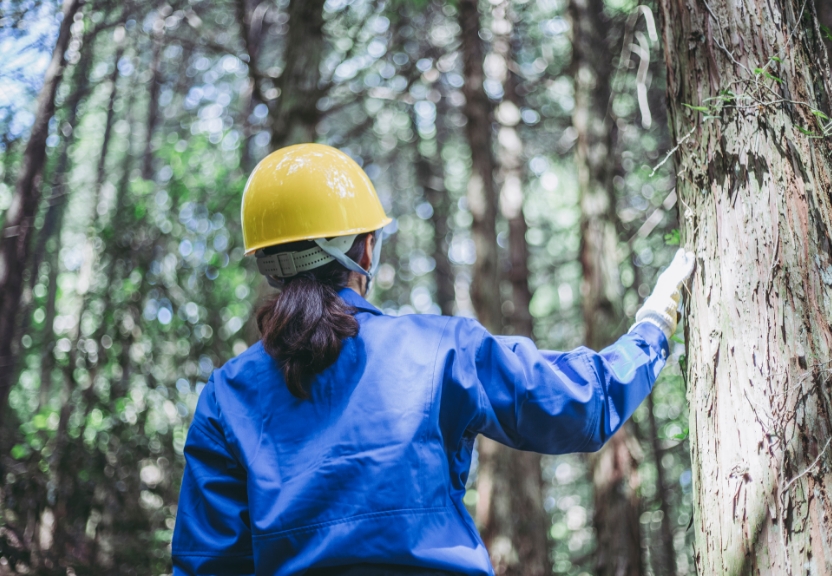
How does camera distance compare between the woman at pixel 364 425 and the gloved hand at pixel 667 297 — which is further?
the gloved hand at pixel 667 297

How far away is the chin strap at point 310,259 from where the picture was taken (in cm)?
221

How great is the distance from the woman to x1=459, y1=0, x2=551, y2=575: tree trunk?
218 inches

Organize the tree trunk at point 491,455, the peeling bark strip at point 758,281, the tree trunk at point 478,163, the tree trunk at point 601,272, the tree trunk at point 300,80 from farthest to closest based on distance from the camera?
the tree trunk at point 478,163
the tree trunk at point 491,455
the tree trunk at point 601,272
the tree trunk at point 300,80
the peeling bark strip at point 758,281

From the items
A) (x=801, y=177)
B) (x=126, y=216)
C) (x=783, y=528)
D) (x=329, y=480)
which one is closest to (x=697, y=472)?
(x=783, y=528)

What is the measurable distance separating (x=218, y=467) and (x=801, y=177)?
1892 millimetres

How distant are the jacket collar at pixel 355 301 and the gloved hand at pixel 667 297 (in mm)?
862

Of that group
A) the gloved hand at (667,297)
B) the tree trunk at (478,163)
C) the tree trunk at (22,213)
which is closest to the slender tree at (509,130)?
the tree trunk at (478,163)

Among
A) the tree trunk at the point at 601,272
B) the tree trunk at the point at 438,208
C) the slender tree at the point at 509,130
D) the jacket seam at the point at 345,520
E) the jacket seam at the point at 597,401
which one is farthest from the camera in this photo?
the tree trunk at the point at 438,208

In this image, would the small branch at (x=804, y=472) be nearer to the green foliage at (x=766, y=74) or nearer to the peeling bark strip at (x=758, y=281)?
the peeling bark strip at (x=758, y=281)

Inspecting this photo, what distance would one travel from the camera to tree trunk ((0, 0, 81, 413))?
17.3 ft

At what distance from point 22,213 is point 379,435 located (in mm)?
4807

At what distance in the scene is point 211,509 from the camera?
1952 mm

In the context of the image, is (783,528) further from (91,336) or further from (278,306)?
(91,336)

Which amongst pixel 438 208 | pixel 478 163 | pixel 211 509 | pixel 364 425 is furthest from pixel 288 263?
pixel 438 208
